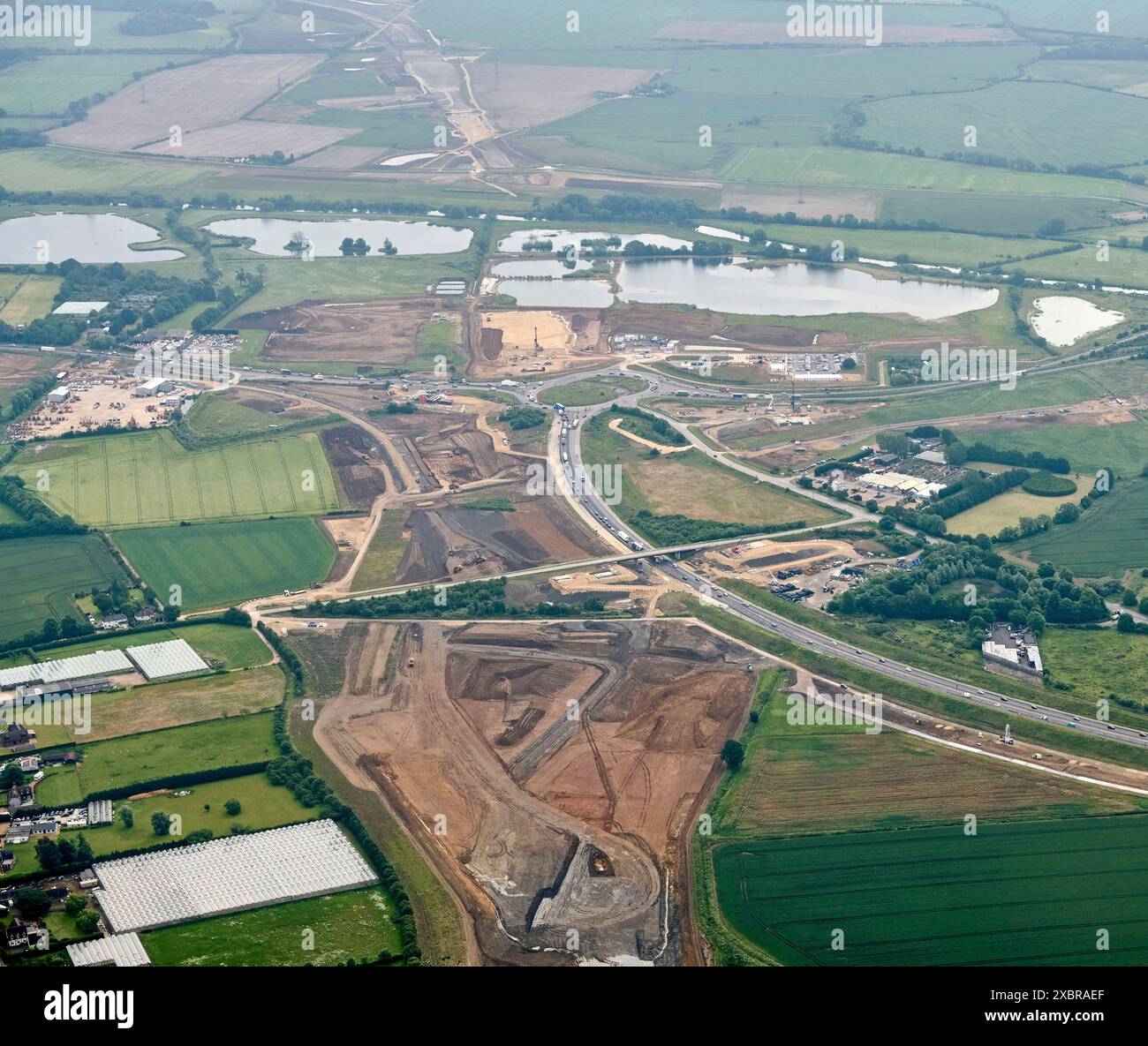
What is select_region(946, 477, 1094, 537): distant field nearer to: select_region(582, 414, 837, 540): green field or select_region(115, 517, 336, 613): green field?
select_region(582, 414, 837, 540): green field

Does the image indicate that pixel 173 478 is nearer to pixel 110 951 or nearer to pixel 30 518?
pixel 30 518

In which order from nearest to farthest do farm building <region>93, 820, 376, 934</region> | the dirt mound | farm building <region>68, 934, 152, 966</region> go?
farm building <region>68, 934, 152, 966</region>
farm building <region>93, 820, 376, 934</region>
the dirt mound

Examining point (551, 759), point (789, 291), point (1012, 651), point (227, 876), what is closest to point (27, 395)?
point (551, 759)

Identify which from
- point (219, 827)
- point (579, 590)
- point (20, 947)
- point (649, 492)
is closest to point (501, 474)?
point (649, 492)

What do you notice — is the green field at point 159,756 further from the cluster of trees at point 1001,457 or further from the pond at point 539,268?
the pond at point 539,268

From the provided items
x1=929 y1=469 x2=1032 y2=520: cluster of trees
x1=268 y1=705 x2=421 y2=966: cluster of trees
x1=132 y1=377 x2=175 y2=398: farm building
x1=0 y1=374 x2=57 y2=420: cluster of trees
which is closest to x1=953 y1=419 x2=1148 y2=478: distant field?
x1=929 y1=469 x2=1032 y2=520: cluster of trees

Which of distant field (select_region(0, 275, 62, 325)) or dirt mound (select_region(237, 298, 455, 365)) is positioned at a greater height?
distant field (select_region(0, 275, 62, 325))
